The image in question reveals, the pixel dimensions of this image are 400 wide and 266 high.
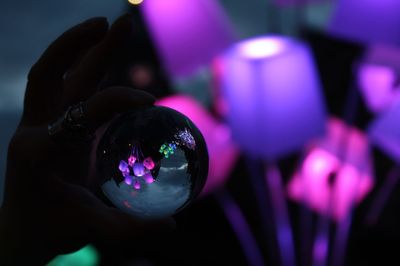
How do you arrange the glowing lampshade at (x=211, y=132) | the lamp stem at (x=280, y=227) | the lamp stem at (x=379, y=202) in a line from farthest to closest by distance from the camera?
the lamp stem at (x=379, y=202) < the lamp stem at (x=280, y=227) < the glowing lampshade at (x=211, y=132)

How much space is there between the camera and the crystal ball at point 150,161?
0.57 meters

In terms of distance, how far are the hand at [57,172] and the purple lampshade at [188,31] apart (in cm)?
135

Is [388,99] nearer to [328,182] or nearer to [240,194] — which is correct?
[328,182]

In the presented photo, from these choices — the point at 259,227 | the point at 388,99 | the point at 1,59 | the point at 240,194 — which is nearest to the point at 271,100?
the point at 388,99

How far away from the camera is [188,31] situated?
1998mm

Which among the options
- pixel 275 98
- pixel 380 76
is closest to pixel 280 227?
pixel 380 76

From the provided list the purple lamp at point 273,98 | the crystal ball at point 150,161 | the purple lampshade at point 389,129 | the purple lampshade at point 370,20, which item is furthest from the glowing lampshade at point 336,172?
the crystal ball at point 150,161

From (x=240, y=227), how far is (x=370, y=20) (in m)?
2.48

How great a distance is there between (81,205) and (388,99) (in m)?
1.87

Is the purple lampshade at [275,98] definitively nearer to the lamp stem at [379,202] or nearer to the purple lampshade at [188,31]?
the purple lampshade at [188,31]

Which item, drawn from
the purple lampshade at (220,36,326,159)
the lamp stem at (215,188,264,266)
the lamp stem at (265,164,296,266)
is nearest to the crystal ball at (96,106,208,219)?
the purple lampshade at (220,36,326,159)

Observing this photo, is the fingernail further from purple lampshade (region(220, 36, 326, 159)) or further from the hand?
purple lampshade (region(220, 36, 326, 159))

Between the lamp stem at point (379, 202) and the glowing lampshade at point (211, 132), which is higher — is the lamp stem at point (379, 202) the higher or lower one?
the lower one

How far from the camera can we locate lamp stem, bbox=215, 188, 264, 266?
3.63 metres
